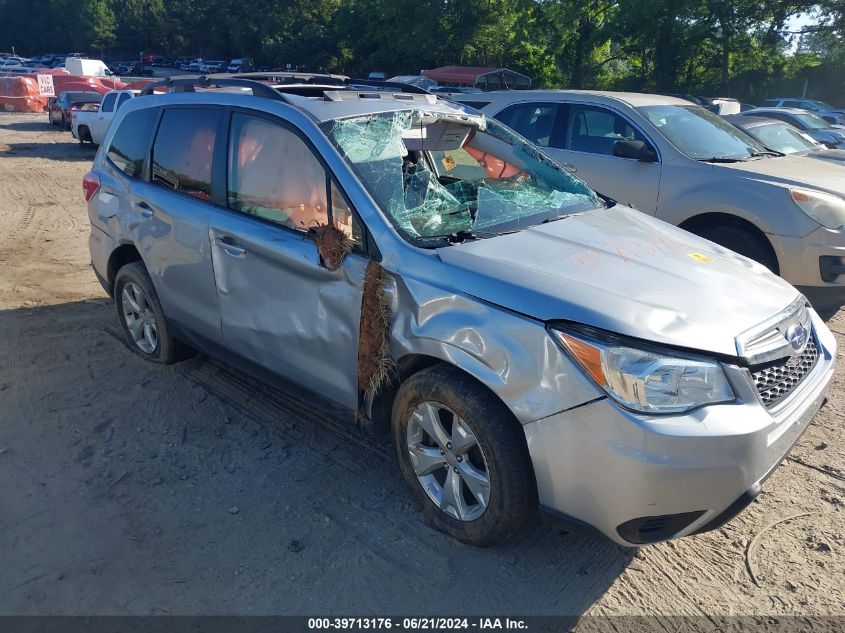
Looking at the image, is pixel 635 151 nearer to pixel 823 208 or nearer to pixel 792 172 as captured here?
pixel 792 172

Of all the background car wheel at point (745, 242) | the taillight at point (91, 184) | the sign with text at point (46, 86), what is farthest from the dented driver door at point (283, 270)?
the sign with text at point (46, 86)

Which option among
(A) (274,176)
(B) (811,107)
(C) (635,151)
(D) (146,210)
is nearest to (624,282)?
(A) (274,176)

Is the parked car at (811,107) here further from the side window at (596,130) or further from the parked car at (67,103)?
the parked car at (67,103)

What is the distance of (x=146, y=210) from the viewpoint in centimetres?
438

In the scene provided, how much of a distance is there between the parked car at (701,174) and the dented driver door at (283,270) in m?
3.75

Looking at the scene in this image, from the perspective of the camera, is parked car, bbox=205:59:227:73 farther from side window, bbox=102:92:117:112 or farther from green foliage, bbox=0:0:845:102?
side window, bbox=102:92:117:112

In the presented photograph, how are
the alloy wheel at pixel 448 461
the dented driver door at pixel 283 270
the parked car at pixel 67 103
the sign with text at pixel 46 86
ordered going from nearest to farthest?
the alloy wheel at pixel 448 461
the dented driver door at pixel 283 270
the parked car at pixel 67 103
the sign with text at pixel 46 86

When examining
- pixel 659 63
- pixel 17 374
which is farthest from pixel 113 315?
pixel 659 63

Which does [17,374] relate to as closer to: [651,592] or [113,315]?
[113,315]

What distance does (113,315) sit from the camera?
5824 mm

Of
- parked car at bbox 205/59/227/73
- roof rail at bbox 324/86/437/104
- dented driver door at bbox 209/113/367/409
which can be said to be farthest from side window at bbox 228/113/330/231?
parked car at bbox 205/59/227/73

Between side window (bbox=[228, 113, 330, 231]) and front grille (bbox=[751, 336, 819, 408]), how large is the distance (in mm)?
1893

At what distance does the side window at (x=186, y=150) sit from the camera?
3.98 m

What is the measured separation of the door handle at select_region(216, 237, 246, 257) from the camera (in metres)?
3.66
